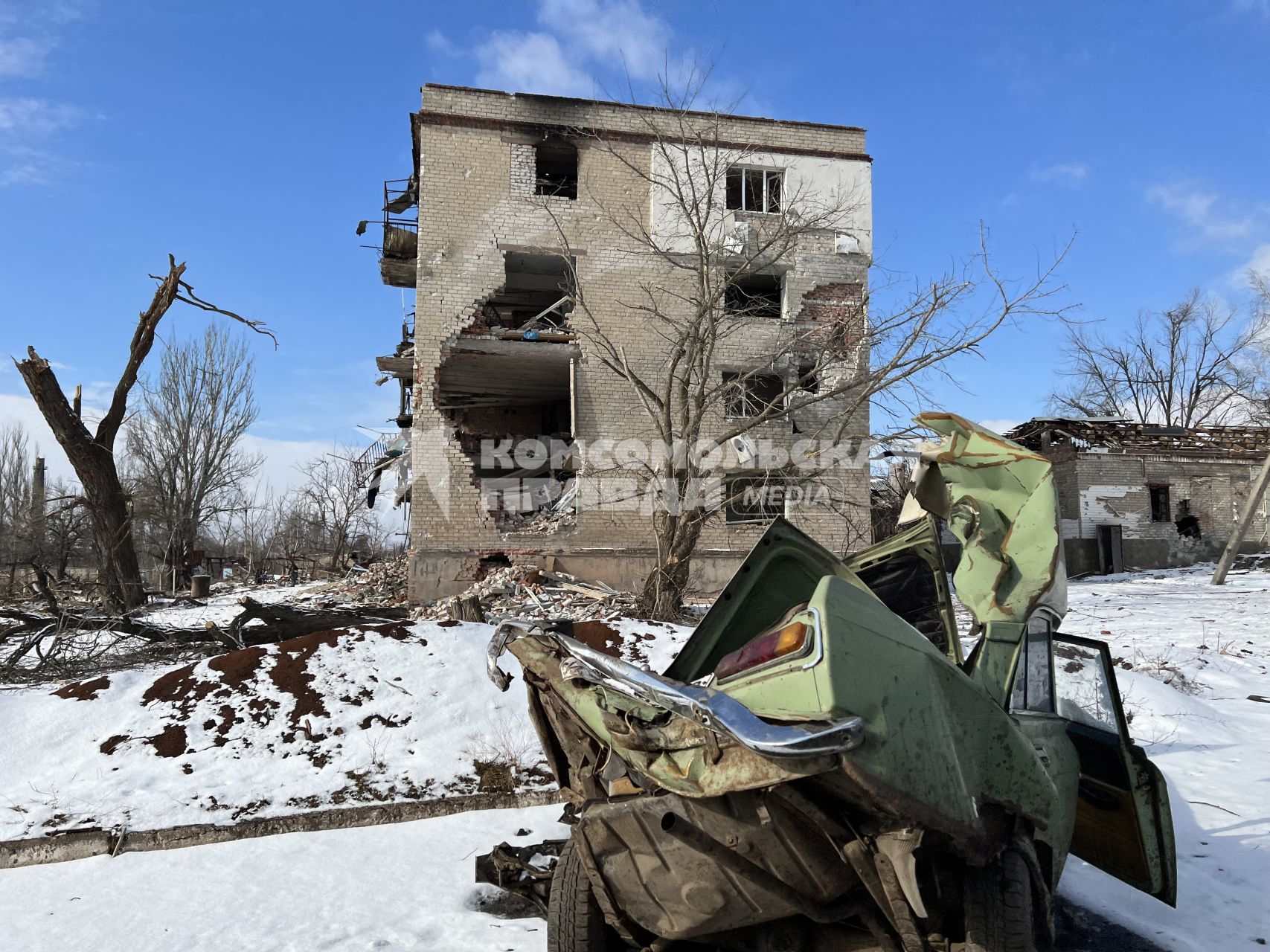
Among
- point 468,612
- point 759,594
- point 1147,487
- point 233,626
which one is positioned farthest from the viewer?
point 1147,487

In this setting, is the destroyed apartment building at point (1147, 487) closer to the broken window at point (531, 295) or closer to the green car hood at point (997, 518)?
the broken window at point (531, 295)

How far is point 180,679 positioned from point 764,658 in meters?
5.23

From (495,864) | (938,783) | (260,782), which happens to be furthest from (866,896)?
(260,782)

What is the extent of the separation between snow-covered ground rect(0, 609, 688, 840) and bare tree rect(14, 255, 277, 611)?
783 centimetres

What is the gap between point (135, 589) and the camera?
45.1 feet

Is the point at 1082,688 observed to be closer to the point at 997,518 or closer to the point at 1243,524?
the point at 997,518

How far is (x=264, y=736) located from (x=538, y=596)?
8.98 m

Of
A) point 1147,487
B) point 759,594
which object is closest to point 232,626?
point 759,594

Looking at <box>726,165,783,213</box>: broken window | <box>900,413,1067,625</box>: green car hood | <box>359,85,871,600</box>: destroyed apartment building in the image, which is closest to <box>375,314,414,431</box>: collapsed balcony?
<box>359,85,871,600</box>: destroyed apartment building

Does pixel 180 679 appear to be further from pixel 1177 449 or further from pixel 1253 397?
pixel 1253 397

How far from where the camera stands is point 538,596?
1444cm

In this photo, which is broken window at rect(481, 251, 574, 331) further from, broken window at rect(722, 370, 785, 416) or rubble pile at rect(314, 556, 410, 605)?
rubble pile at rect(314, 556, 410, 605)

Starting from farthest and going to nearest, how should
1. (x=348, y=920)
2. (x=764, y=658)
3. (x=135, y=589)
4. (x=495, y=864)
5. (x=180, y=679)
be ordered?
(x=135, y=589) < (x=180, y=679) < (x=495, y=864) < (x=348, y=920) < (x=764, y=658)

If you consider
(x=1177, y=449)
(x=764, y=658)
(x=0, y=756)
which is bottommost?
(x=0, y=756)
